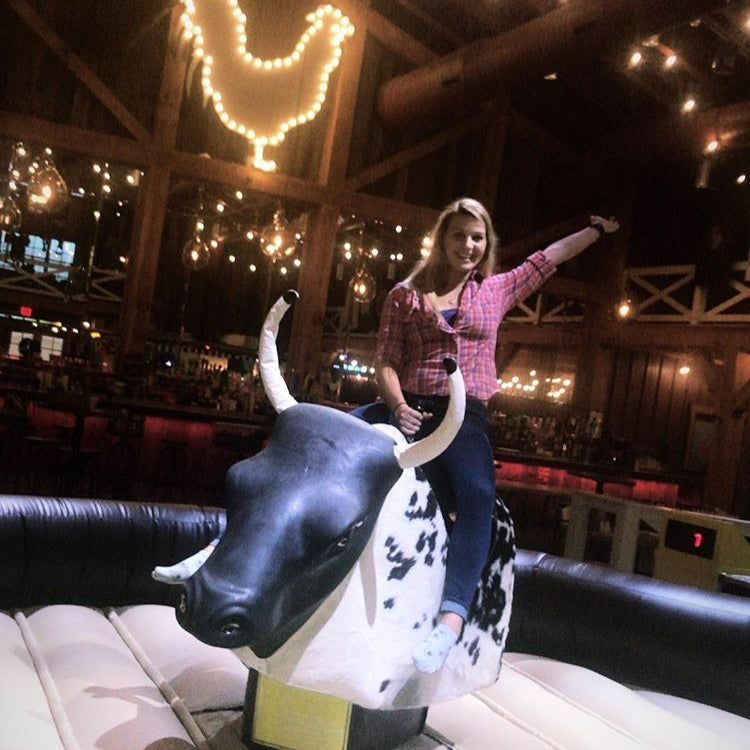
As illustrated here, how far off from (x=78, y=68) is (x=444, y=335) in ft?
24.8

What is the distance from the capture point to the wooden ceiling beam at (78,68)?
784cm

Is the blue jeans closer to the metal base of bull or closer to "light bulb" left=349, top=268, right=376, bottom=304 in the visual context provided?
the metal base of bull

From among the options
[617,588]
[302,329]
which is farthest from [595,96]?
[617,588]

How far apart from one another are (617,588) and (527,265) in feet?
4.20

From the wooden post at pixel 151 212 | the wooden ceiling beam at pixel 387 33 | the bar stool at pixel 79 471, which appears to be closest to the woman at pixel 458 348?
the bar stool at pixel 79 471

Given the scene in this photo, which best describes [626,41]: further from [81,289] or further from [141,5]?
[81,289]

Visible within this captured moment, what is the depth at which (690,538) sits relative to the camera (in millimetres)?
3846

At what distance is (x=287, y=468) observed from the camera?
4.54 feet

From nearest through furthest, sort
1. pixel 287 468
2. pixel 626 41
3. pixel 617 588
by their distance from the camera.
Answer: pixel 287 468
pixel 617 588
pixel 626 41

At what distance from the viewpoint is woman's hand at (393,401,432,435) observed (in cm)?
173

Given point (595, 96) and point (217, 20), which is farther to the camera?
point (595, 96)

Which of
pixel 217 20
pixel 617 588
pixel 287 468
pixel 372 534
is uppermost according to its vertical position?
pixel 217 20

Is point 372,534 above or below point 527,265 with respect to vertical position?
below

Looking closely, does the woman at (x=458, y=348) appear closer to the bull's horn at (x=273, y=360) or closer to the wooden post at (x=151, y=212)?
the bull's horn at (x=273, y=360)
